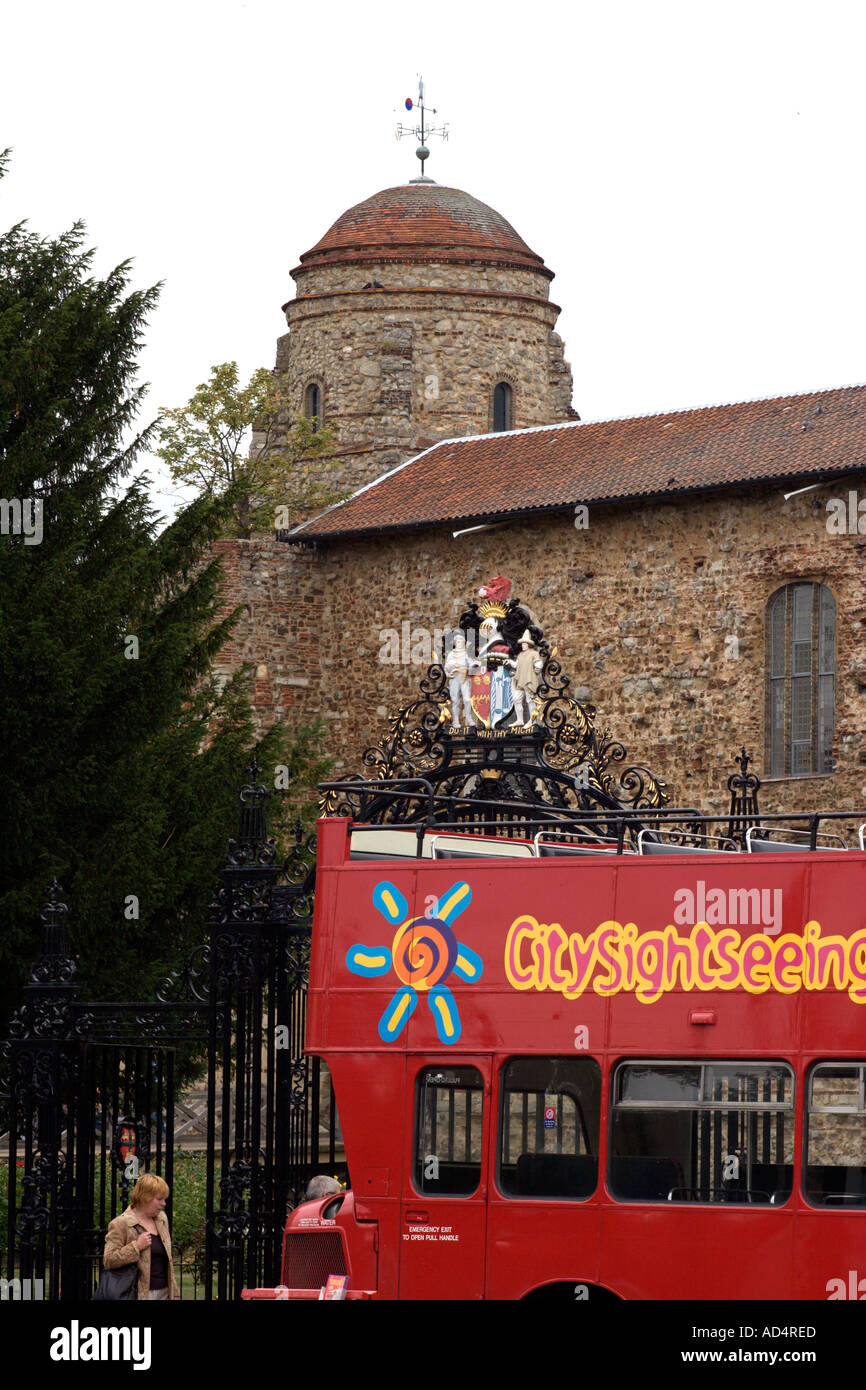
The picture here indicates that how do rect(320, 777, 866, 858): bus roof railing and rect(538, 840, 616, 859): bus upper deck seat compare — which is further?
rect(538, 840, 616, 859): bus upper deck seat

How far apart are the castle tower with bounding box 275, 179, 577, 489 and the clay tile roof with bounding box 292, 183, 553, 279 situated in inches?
1.3

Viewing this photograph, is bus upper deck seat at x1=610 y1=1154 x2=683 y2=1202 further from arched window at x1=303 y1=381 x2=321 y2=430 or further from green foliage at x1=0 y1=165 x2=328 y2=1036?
arched window at x1=303 y1=381 x2=321 y2=430

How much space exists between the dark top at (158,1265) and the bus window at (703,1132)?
8.83ft

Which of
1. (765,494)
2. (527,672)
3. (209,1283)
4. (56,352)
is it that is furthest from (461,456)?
(209,1283)

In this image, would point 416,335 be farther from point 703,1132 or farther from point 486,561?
point 703,1132

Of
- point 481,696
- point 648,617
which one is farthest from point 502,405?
point 481,696

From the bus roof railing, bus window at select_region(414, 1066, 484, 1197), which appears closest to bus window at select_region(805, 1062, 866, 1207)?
the bus roof railing

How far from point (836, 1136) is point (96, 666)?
40.7 feet

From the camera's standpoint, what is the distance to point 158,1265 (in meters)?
14.0

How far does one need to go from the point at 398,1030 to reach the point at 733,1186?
2236mm

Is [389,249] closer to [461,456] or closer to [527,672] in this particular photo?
[461,456]

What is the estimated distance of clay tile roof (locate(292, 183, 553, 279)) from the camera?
52906 mm

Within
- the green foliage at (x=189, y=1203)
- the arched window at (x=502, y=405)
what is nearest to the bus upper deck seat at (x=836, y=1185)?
the green foliage at (x=189, y=1203)

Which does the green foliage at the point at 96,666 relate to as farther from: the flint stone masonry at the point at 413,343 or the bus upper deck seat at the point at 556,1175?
the flint stone masonry at the point at 413,343
